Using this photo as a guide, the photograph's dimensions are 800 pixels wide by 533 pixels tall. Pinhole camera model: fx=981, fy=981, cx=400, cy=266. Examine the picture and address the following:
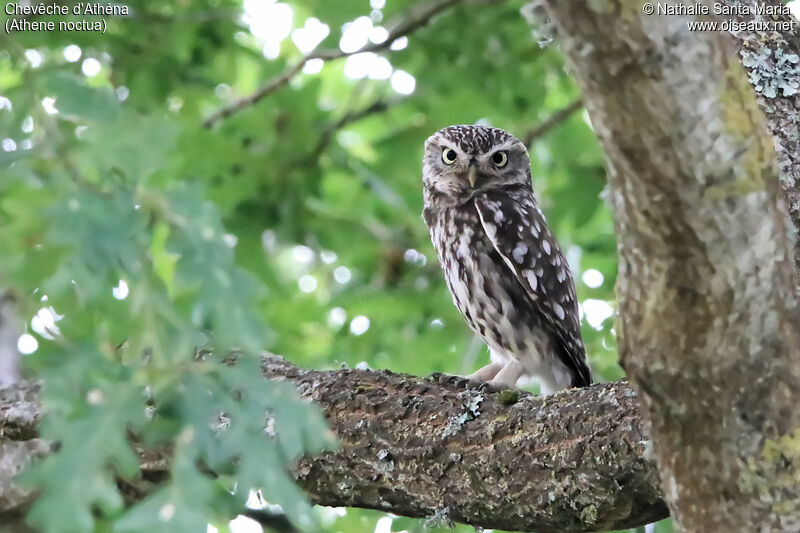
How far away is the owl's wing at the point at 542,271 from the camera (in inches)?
162

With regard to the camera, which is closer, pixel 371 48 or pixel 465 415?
pixel 465 415

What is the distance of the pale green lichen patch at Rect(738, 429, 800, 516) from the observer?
1.82m

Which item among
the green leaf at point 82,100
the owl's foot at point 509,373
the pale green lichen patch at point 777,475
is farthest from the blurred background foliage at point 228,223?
the pale green lichen patch at point 777,475

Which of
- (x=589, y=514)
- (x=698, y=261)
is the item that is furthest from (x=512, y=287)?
(x=698, y=261)

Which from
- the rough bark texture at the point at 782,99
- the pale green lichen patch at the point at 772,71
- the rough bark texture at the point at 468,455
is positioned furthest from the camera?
the pale green lichen patch at the point at 772,71

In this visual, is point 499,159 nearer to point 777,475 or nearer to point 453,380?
point 453,380

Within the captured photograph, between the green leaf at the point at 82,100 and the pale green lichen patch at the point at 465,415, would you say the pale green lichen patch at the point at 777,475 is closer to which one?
the pale green lichen patch at the point at 465,415

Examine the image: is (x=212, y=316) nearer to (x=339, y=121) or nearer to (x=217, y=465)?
(x=217, y=465)

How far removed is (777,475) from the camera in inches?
72.3

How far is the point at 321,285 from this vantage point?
20.3 feet

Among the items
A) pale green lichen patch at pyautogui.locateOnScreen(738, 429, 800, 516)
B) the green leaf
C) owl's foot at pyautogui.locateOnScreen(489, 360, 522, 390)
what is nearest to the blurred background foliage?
the green leaf

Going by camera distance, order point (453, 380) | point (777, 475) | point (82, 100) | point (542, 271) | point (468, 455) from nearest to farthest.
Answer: point (82, 100)
point (777, 475)
point (468, 455)
point (453, 380)
point (542, 271)

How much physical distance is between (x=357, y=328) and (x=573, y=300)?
1309 mm

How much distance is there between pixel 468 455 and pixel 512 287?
64.7 inches
